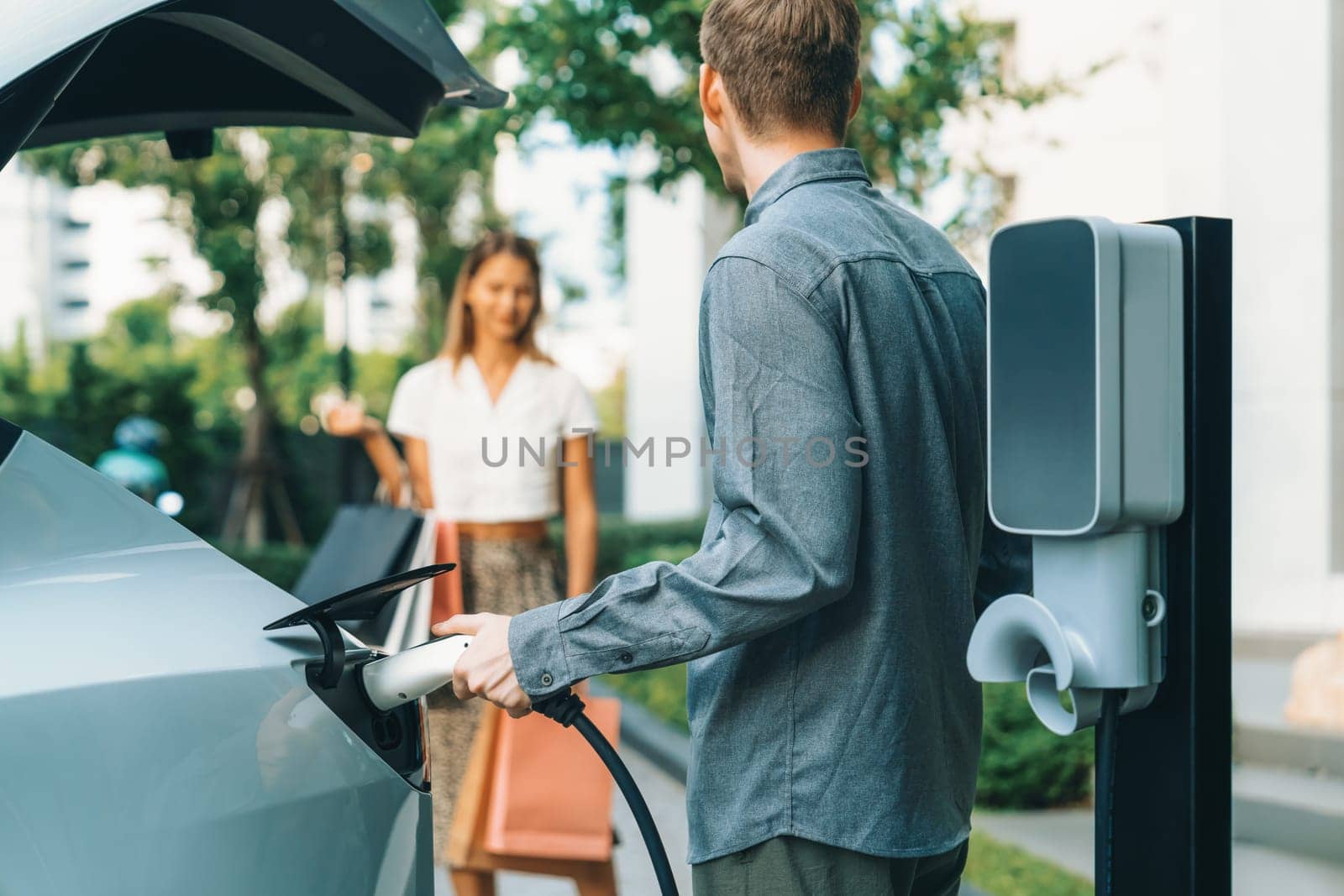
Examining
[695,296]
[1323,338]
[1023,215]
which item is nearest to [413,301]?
[695,296]

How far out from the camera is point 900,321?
166 centimetres

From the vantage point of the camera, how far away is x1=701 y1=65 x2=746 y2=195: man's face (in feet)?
5.90

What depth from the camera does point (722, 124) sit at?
1.84 m

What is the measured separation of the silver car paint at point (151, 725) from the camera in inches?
54.3

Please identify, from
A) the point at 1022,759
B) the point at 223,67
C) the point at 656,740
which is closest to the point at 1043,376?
the point at 223,67

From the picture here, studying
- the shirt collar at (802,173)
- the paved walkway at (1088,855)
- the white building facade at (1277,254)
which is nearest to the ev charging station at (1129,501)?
the shirt collar at (802,173)

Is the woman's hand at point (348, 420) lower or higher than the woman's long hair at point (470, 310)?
lower

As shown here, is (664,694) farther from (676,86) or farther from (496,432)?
(496,432)

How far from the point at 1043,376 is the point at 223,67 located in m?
A: 1.66

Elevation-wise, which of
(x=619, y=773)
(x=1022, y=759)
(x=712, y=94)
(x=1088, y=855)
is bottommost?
(x=1088, y=855)

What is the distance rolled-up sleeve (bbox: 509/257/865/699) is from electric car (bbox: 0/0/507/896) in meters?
0.26

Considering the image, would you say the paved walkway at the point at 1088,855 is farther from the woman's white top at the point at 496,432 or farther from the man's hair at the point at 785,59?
the man's hair at the point at 785,59

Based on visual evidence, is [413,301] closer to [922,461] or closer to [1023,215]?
[1023,215]

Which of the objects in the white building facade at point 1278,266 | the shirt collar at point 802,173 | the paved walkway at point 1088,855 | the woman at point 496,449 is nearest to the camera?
the shirt collar at point 802,173
